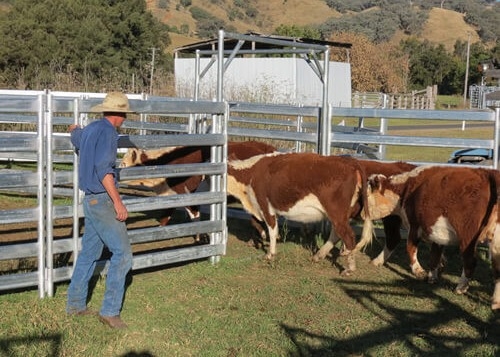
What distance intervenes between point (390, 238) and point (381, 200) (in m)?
0.65

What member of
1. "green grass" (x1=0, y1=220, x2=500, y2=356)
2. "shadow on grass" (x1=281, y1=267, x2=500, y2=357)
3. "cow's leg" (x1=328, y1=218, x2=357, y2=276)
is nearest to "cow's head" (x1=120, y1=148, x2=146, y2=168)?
"green grass" (x1=0, y1=220, x2=500, y2=356)

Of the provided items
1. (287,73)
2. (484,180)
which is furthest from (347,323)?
(287,73)

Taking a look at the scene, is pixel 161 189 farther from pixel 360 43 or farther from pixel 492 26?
pixel 492 26

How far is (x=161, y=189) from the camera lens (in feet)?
35.3

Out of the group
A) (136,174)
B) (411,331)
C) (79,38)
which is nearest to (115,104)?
(136,174)

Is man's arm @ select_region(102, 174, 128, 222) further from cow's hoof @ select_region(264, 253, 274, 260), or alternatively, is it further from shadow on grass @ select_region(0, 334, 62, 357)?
cow's hoof @ select_region(264, 253, 274, 260)

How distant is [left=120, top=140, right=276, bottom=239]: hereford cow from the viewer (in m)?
10.4

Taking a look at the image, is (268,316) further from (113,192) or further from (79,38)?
(79,38)

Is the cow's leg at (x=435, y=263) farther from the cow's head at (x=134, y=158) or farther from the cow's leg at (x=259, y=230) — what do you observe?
the cow's head at (x=134, y=158)

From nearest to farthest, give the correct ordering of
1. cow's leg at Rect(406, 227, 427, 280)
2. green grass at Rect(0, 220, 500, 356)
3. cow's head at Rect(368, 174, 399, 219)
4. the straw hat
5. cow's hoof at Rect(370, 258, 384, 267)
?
1. green grass at Rect(0, 220, 500, 356)
2. the straw hat
3. cow's leg at Rect(406, 227, 427, 280)
4. cow's head at Rect(368, 174, 399, 219)
5. cow's hoof at Rect(370, 258, 384, 267)

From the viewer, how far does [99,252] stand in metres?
6.36

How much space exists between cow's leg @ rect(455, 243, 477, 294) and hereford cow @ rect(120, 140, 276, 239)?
11.1 ft

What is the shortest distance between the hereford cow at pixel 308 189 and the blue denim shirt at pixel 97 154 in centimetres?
322

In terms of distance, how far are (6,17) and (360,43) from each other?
3298 centimetres
